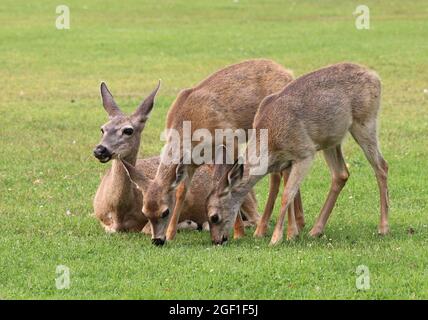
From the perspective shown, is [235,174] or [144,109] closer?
[235,174]

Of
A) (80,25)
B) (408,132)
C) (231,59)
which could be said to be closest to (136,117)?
(408,132)

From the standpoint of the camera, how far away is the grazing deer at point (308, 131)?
1020cm

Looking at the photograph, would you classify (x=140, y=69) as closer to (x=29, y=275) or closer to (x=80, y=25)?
(x=80, y=25)

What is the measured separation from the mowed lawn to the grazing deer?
33 centimetres

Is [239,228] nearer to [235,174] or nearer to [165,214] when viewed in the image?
[235,174]

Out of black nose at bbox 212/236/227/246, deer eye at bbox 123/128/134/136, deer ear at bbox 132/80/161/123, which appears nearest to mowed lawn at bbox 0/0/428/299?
black nose at bbox 212/236/227/246

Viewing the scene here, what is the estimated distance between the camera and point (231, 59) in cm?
2580

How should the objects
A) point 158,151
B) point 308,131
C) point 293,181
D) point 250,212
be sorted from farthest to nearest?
point 158,151, point 250,212, point 308,131, point 293,181

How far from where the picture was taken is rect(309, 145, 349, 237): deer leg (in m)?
10.7

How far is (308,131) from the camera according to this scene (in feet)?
33.9

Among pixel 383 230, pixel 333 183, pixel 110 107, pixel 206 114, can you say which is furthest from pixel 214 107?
pixel 383 230

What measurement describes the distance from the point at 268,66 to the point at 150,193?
7.24 feet

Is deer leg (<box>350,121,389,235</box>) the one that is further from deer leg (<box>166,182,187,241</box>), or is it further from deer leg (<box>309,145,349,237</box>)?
deer leg (<box>166,182,187,241</box>)

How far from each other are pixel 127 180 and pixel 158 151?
4.61 meters
